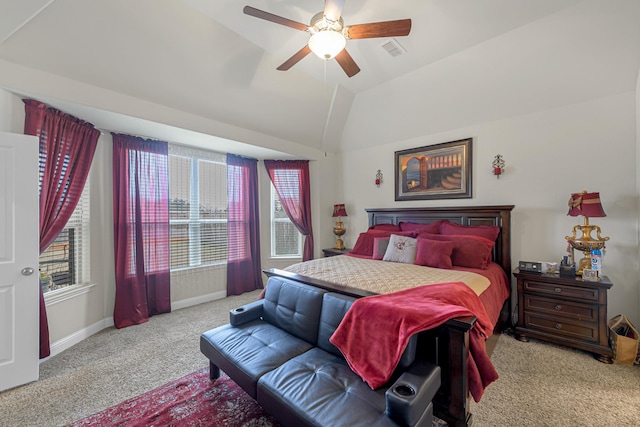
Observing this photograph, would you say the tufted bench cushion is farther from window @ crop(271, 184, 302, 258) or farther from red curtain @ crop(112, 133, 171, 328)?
window @ crop(271, 184, 302, 258)

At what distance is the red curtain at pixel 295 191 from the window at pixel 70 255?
8.68 ft

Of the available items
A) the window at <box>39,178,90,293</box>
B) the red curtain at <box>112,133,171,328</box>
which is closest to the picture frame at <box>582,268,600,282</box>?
the red curtain at <box>112,133,171,328</box>

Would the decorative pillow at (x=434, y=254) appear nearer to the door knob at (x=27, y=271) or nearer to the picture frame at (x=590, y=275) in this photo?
the picture frame at (x=590, y=275)

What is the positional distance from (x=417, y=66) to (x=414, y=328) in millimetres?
3142

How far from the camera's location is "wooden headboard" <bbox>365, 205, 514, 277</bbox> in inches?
128

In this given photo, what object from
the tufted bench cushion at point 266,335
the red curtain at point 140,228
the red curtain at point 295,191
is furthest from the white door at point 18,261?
the red curtain at point 295,191

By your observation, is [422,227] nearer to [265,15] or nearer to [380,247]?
[380,247]

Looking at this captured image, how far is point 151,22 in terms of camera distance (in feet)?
7.77

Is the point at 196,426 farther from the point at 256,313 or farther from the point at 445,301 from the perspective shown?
the point at 445,301

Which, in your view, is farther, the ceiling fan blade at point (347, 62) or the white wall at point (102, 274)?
the white wall at point (102, 274)

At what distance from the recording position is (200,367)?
7.81ft

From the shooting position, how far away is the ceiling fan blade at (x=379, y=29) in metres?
1.89

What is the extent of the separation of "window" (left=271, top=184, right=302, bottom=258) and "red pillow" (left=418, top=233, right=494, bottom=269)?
2.81 m

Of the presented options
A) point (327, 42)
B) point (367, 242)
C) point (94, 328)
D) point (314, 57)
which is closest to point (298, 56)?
point (327, 42)
